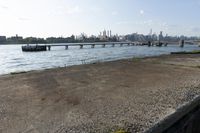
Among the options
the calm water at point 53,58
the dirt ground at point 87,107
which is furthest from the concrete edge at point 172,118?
the calm water at point 53,58

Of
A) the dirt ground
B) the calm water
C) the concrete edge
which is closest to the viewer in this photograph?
the concrete edge

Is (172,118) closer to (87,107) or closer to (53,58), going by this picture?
(87,107)

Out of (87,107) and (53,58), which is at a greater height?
(87,107)

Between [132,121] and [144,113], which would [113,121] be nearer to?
[132,121]

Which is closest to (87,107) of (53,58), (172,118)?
(172,118)

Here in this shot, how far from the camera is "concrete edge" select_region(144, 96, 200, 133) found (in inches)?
179

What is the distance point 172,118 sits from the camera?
17.0 ft

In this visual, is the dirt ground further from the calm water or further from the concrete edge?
the calm water

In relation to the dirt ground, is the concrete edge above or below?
above

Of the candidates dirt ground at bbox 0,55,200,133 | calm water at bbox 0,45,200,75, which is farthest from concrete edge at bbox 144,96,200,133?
calm water at bbox 0,45,200,75

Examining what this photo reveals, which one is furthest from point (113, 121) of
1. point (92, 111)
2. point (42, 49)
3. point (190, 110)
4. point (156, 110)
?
point (42, 49)

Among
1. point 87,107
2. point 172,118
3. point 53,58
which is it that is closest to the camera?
point 172,118

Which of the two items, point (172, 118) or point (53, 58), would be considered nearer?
point (172, 118)

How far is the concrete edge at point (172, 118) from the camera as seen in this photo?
4.56m
